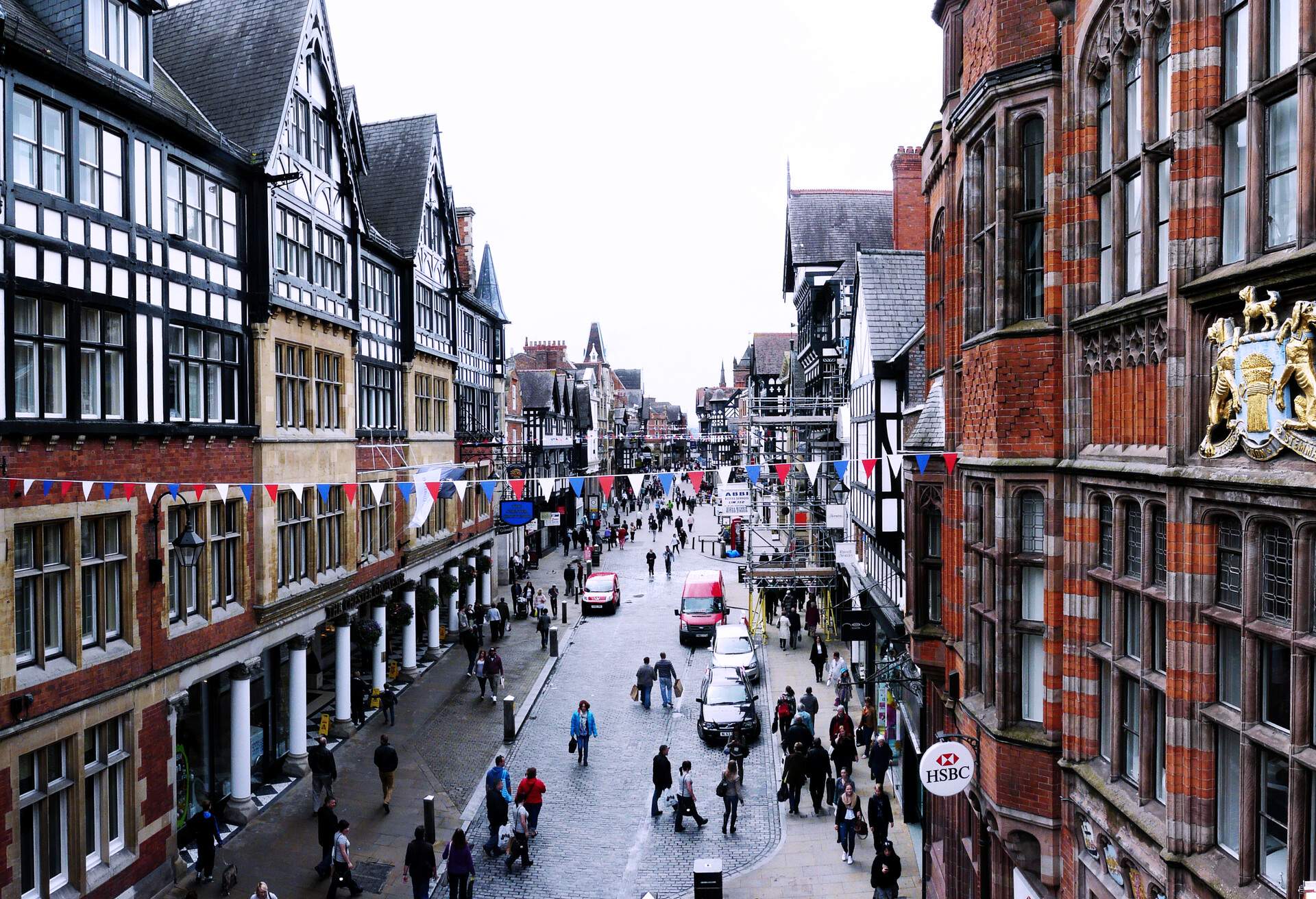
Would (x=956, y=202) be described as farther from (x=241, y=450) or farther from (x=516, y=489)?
(x=516, y=489)

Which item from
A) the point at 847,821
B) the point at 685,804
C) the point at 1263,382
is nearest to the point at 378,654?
the point at 685,804

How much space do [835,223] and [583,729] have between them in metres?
29.3

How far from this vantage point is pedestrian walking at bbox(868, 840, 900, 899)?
13234 mm

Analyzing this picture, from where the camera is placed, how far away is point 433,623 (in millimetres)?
30531

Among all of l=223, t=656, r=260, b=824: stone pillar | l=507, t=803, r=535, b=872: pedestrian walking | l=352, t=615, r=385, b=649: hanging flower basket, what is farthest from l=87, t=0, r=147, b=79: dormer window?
l=352, t=615, r=385, b=649: hanging flower basket

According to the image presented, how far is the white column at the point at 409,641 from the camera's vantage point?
27.4 metres

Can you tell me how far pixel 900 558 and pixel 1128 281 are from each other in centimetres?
1273

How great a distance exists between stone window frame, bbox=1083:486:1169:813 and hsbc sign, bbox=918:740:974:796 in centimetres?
168

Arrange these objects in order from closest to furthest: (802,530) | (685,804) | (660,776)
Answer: (685,804), (660,776), (802,530)

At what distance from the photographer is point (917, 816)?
1722cm

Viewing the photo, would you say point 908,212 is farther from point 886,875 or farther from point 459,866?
point 459,866

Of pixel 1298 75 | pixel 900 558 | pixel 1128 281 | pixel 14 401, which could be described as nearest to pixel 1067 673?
pixel 1128 281

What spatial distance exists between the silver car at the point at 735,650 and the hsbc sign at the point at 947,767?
14.9 metres

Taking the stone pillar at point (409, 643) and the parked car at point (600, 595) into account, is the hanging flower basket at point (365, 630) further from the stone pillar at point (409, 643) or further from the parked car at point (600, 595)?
the parked car at point (600, 595)
